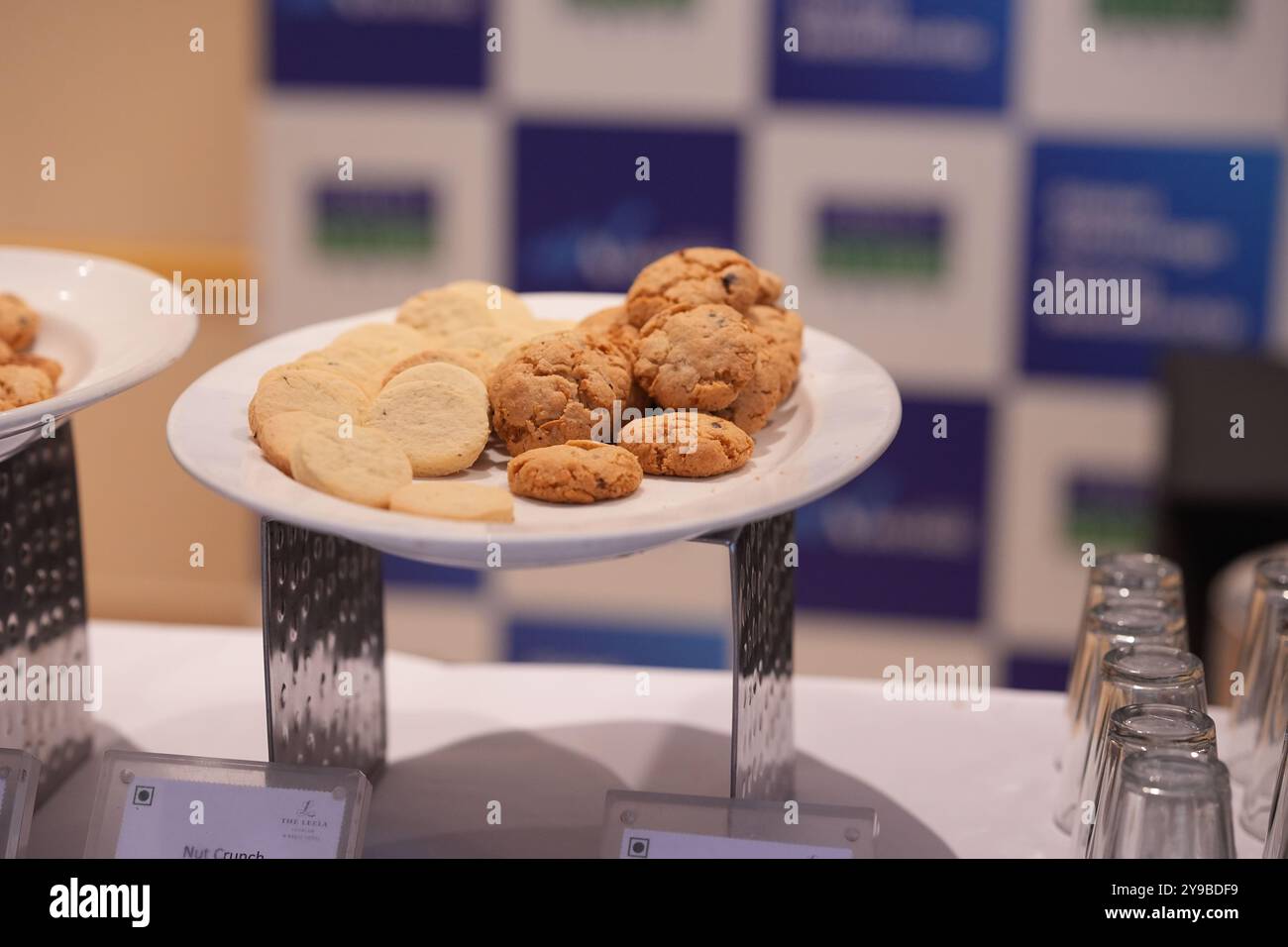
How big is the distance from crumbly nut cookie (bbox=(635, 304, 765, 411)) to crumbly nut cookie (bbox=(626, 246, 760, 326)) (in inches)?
2.3

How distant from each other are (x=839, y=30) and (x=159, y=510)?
5.64ft

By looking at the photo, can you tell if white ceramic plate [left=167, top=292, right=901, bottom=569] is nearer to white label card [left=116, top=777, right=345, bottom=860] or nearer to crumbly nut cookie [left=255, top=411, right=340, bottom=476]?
crumbly nut cookie [left=255, top=411, right=340, bottom=476]

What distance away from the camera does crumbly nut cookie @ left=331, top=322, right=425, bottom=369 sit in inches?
42.9

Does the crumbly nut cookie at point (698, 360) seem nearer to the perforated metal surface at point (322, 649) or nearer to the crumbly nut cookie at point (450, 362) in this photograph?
the crumbly nut cookie at point (450, 362)

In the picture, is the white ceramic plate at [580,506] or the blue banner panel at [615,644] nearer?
the white ceramic plate at [580,506]

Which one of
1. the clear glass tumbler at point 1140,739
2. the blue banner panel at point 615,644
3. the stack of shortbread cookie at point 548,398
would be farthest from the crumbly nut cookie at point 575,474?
the blue banner panel at point 615,644

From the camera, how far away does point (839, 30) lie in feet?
7.74

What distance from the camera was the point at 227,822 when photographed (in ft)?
2.85

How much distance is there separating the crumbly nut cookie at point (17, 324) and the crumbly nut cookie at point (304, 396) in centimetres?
29

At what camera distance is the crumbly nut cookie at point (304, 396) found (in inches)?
36.9

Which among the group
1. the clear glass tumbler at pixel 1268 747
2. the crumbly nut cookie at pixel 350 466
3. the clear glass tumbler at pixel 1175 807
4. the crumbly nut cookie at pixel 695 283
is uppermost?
the crumbly nut cookie at pixel 695 283

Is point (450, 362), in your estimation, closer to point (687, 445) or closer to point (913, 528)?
point (687, 445)

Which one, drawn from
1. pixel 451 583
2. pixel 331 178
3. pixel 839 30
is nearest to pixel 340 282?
pixel 331 178

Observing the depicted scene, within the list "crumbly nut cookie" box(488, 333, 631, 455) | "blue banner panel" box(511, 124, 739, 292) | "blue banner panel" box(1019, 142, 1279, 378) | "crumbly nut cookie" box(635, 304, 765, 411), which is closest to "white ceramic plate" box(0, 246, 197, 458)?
"crumbly nut cookie" box(488, 333, 631, 455)
